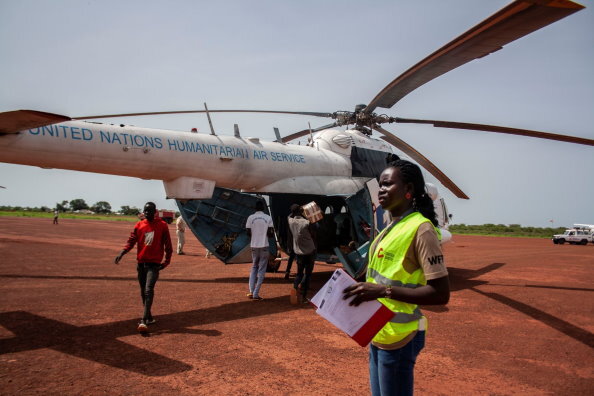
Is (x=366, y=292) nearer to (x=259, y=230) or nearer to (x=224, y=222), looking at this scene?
(x=259, y=230)

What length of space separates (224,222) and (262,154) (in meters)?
2.38

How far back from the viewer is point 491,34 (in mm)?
5207

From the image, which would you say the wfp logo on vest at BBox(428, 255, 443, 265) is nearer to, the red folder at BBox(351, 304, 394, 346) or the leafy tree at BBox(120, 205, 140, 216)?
the red folder at BBox(351, 304, 394, 346)

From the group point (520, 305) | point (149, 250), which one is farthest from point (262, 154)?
point (520, 305)

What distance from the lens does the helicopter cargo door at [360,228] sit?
9.07m

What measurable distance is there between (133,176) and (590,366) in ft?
26.3

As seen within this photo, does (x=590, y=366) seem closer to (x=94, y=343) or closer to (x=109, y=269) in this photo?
(x=94, y=343)

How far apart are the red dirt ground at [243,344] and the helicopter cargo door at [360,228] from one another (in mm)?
1793

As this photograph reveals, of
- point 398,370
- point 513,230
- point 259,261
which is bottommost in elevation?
point 513,230

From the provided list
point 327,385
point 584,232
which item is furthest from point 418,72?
point 584,232

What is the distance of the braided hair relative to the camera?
2.34 meters

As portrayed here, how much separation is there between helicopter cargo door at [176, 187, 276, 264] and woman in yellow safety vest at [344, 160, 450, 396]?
8385 millimetres

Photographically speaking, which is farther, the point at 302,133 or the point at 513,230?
the point at 513,230

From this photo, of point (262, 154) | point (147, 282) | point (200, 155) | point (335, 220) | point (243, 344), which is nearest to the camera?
point (243, 344)
